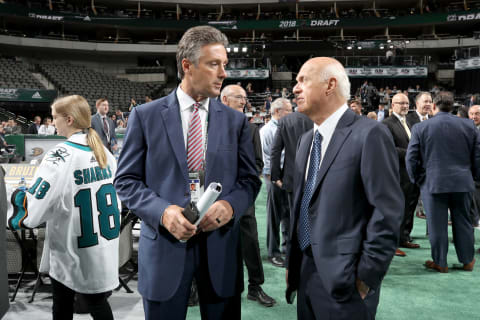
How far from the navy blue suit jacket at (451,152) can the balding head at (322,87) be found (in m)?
2.67

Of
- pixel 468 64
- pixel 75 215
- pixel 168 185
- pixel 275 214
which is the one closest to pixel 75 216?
pixel 75 215

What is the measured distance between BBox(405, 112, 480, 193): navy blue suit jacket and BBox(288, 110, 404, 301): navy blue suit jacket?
107 inches

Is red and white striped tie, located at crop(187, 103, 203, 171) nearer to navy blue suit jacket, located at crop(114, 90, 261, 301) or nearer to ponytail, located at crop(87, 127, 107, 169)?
navy blue suit jacket, located at crop(114, 90, 261, 301)

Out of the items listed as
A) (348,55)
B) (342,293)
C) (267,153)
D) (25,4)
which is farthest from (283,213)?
(25,4)

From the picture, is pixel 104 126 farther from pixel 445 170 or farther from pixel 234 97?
pixel 445 170

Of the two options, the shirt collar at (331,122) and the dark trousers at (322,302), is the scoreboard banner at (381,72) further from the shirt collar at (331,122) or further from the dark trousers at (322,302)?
the dark trousers at (322,302)

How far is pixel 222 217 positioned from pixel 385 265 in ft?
2.03

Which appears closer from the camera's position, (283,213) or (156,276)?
(156,276)

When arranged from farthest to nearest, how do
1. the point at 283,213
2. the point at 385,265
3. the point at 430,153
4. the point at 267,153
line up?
the point at 267,153, the point at 283,213, the point at 430,153, the point at 385,265

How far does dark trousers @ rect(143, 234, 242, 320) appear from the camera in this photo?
4.98 feet

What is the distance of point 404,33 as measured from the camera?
29.5m

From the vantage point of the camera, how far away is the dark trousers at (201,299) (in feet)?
4.98

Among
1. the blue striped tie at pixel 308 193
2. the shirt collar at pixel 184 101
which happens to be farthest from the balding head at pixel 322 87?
the shirt collar at pixel 184 101

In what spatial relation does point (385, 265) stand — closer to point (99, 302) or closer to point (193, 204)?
point (193, 204)
